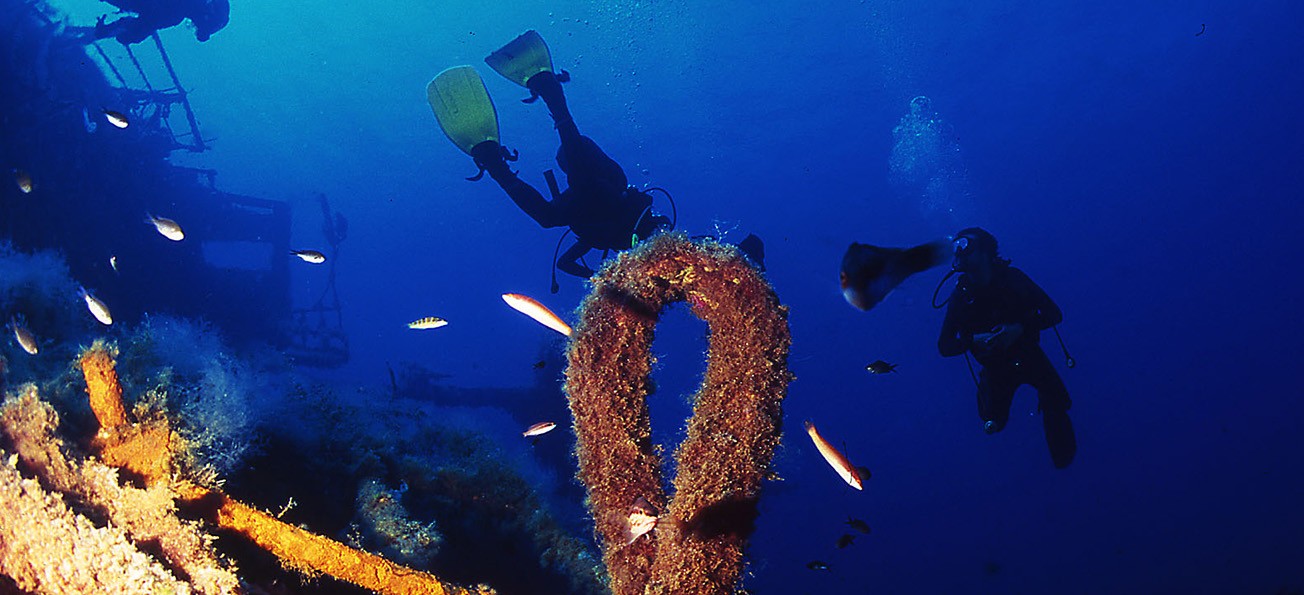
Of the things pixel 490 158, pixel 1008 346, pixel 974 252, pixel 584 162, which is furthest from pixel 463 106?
pixel 1008 346

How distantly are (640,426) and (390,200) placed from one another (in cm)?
10301

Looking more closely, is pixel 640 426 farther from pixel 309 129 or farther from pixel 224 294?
pixel 309 129

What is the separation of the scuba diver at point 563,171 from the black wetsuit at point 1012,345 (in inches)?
170

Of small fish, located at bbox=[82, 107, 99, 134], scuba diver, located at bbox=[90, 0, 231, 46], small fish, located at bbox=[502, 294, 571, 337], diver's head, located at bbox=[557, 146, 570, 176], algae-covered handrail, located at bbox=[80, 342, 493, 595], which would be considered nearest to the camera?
algae-covered handrail, located at bbox=[80, 342, 493, 595]

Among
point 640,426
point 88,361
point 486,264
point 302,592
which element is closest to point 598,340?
point 640,426

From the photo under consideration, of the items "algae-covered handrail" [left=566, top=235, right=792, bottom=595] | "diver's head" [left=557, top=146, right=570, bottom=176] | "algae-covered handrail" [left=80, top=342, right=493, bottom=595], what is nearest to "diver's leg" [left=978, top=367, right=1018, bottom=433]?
"diver's head" [left=557, top=146, right=570, bottom=176]

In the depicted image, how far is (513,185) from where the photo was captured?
313 inches

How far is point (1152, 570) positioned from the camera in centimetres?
2755

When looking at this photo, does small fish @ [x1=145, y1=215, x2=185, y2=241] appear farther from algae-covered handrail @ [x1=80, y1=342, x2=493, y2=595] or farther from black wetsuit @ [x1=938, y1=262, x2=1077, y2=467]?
black wetsuit @ [x1=938, y1=262, x2=1077, y2=467]

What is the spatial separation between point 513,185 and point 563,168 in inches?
28.7

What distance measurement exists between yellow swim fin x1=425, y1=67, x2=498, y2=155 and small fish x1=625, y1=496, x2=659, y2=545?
653 centimetres

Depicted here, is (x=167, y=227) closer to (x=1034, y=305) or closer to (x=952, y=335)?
(x=952, y=335)

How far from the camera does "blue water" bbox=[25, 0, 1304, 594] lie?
3616 cm

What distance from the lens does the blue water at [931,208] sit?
36156mm
